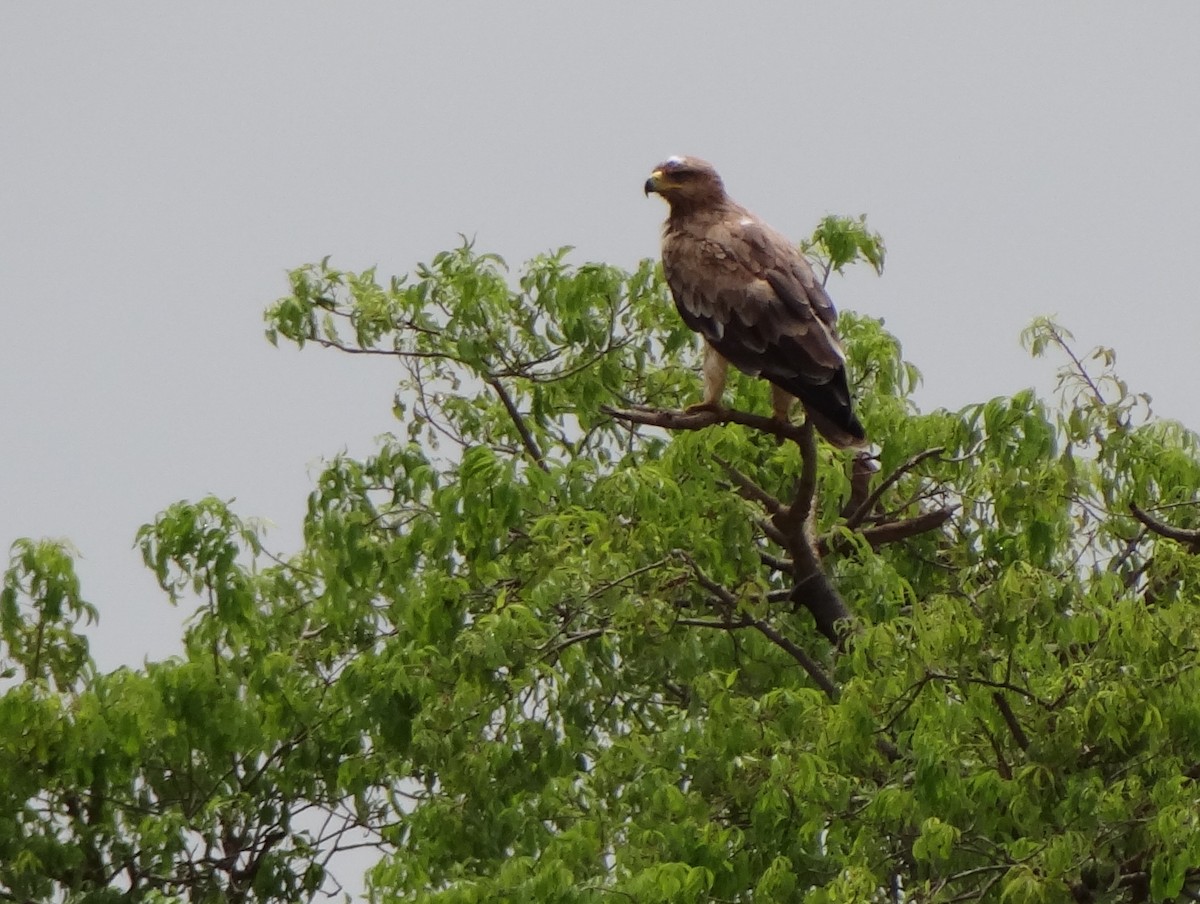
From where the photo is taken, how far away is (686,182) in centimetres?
1090

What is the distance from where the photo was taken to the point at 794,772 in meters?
9.19

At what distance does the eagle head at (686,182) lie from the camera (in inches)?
428

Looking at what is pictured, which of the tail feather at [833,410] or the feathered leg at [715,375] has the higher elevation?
the feathered leg at [715,375]

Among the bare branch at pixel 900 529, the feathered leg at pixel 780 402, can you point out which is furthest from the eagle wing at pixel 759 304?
the bare branch at pixel 900 529

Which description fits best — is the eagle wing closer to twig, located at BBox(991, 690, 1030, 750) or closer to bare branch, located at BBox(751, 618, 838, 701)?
twig, located at BBox(991, 690, 1030, 750)

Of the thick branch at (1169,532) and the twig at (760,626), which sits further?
the twig at (760,626)

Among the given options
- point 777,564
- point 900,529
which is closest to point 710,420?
point 777,564

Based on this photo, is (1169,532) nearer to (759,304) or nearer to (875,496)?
(875,496)

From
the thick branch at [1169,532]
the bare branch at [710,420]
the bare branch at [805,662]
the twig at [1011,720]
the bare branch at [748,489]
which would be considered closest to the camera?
the bare branch at [710,420]

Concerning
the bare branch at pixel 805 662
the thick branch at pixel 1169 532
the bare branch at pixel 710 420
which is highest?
the bare branch at pixel 710 420

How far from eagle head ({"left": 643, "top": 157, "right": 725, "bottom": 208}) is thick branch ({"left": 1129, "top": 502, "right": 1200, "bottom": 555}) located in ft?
9.18

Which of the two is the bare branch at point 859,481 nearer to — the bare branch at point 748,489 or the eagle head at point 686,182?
the bare branch at point 748,489

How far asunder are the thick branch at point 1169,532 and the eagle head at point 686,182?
280 centimetres

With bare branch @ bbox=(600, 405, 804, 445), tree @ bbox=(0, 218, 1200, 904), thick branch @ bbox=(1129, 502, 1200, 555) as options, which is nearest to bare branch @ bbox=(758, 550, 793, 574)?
tree @ bbox=(0, 218, 1200, 904)
